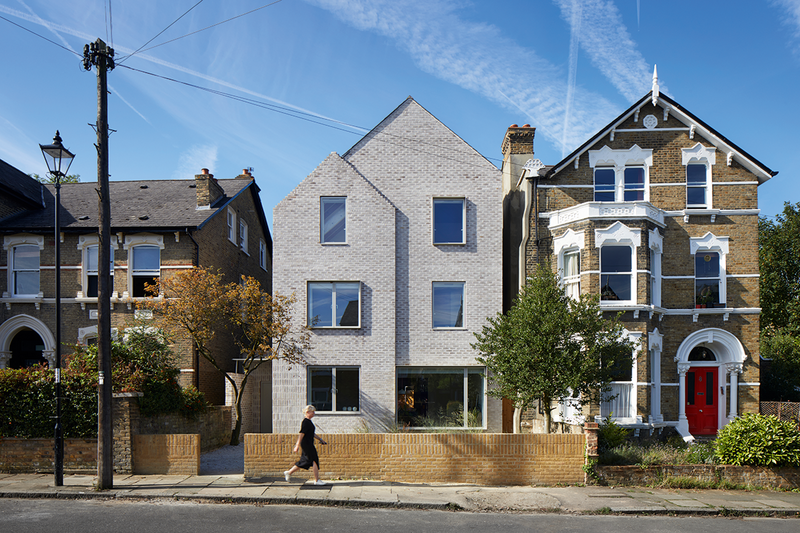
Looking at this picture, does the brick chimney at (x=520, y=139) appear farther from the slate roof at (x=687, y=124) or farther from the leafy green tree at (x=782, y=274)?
the leafy green tree at (x=782, y=274)

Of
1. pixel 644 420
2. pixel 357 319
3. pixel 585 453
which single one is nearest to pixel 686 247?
pixel 644 420

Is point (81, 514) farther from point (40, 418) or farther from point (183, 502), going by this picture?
point (40, 418)

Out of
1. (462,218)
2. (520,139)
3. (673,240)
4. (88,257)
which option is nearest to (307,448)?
(462,218)

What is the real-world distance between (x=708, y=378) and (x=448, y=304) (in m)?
9.04

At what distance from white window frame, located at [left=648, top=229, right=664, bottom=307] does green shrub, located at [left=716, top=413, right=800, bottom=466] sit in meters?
5.80

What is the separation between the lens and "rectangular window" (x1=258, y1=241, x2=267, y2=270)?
93.2 feet

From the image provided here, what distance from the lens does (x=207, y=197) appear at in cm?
2133

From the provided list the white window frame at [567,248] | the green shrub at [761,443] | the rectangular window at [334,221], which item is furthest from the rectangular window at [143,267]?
the green shrub at [761,443]

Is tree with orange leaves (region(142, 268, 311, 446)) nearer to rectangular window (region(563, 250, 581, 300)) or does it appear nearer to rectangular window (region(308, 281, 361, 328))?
rectangular window (region(308, 281, 361, 328))

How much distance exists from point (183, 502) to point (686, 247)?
16622 millimetres

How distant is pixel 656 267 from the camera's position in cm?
1864

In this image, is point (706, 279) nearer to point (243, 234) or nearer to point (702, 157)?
point (702, 157)

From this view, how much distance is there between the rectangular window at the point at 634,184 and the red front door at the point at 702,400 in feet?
19.8

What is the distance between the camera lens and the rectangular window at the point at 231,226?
77.5ft
